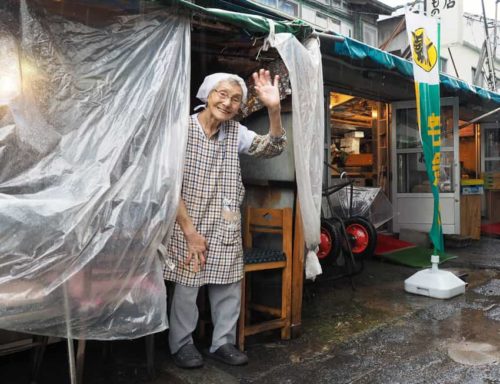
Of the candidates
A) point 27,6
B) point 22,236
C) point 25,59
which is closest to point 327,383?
point 22,236

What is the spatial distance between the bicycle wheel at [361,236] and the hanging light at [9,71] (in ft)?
14.5

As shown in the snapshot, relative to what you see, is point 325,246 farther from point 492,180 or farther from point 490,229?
point 492,180

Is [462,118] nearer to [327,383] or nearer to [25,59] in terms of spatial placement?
[327,383]

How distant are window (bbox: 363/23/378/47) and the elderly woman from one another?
33.9 feet

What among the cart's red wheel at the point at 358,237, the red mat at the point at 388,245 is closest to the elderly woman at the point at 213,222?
the cart's red wheel at the point at 358,237

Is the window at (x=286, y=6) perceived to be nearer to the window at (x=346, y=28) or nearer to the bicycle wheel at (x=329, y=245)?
the window at (x=346, y=28)

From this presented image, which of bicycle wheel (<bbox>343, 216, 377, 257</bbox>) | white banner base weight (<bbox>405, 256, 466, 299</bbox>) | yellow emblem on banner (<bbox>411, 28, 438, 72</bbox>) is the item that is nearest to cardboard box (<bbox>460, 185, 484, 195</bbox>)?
bicycle wheel (<bbox>343, 216, 377, 257</bbox>)

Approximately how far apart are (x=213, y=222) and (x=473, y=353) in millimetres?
2292

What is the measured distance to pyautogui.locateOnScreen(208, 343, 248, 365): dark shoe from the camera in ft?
10.5

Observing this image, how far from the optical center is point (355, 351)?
140 inches

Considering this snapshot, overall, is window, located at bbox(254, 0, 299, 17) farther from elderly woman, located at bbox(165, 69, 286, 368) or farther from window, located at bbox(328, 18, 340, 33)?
elderly woman, located at bbox(165, 69, 286, 368)

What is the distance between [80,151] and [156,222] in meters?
0.61

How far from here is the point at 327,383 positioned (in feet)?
9.89

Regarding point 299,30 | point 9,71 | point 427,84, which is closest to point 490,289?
point 427,84
